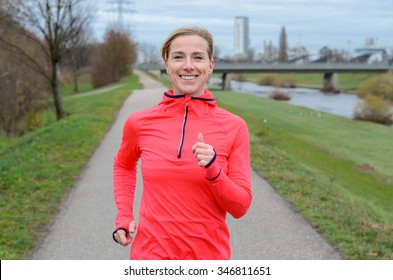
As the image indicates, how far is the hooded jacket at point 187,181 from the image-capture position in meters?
2.40

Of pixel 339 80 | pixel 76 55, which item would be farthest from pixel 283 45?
pixel 76 55

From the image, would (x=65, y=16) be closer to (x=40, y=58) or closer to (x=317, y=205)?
(x=40, y=58)

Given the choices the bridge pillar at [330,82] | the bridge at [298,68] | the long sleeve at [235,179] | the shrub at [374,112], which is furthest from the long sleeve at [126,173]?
the bridge pillar at [330,82]

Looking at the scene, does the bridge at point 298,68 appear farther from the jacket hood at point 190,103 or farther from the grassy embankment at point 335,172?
the jacket hood at point 190,103

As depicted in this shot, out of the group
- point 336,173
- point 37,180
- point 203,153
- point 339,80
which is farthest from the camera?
point 339,80

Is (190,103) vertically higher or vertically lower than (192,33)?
lower

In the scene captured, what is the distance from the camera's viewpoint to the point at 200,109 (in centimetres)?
253

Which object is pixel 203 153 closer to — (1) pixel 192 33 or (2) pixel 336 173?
(1) pixel 192 33

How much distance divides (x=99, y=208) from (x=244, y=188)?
557 centimetres

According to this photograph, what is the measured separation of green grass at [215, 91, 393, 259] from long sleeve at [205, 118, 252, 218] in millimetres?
3489

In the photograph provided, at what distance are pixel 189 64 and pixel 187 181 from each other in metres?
0.51

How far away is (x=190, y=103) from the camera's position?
252 cm

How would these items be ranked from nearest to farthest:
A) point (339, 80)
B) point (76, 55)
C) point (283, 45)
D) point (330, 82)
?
point (76, 55)
point (330, 82)
point (339, 80)
point (283, 45)

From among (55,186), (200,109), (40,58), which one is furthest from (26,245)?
(40,58)
